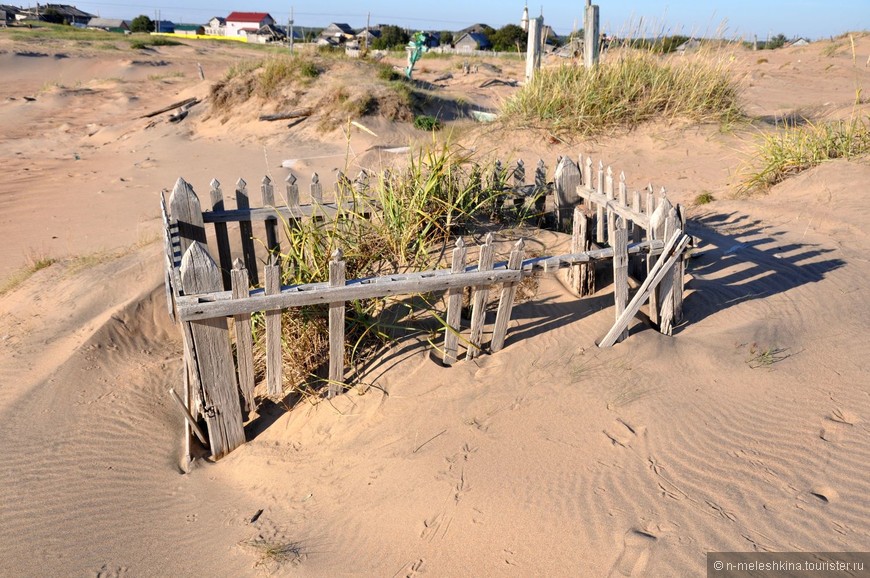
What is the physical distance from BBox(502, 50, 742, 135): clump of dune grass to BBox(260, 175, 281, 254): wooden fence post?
6190 millimetres

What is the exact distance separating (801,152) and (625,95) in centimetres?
314

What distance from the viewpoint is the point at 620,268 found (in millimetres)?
4285

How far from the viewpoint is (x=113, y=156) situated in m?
13.6

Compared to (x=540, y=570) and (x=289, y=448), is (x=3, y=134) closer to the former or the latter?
(x=289, y=448)

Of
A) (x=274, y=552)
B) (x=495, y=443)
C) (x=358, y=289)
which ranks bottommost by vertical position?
(x=274, y=552)

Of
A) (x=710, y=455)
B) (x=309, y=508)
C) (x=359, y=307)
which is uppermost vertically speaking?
(x=359, y=307)

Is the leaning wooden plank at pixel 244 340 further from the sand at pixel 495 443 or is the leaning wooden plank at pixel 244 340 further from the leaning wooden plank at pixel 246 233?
the leaning wooden plank at pixel 246 233

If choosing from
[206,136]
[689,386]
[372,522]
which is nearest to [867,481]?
[689,386]

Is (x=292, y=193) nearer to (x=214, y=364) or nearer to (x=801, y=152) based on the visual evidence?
(x=214, y=364)

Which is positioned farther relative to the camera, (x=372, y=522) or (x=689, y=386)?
(x=689, y=386)

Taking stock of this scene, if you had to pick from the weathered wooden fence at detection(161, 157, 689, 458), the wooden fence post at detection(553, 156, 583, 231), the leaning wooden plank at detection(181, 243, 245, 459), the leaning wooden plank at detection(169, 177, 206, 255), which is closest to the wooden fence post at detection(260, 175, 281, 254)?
the weathered wooden fence at detection(161, 157, 689, 458)

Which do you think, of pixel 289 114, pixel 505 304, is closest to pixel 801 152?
pixel 505 304

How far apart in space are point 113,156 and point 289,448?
11.8 metres

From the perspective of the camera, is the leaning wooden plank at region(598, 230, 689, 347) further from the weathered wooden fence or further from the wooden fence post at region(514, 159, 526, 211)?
the wooden fence post at region(514, 159, 526, 211)
